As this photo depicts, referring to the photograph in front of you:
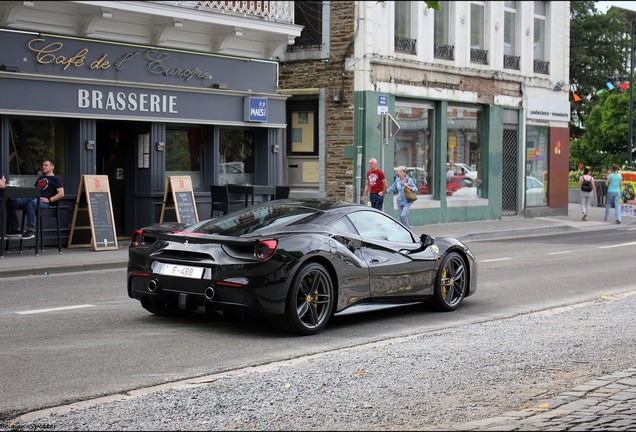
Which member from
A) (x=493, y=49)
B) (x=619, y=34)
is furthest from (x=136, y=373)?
(x=619, y=34)

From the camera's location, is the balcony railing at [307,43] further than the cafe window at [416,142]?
No

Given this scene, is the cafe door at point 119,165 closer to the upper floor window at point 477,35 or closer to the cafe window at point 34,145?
the cafe window at point 34,145

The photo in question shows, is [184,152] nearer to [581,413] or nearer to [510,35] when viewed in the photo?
[510,35]

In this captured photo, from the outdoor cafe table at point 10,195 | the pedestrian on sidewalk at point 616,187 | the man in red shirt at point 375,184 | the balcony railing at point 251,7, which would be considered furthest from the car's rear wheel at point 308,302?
the pedestrian on sidewalk at point 616,187

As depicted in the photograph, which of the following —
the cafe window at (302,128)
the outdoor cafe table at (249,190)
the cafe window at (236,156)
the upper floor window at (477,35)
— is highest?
the upper floor window at (477,35)

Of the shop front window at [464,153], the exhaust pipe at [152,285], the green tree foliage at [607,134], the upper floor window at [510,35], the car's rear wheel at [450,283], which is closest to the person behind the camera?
the exhaust pipe at [152,285]

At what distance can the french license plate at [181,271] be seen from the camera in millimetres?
9547

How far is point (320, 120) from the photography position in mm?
27422

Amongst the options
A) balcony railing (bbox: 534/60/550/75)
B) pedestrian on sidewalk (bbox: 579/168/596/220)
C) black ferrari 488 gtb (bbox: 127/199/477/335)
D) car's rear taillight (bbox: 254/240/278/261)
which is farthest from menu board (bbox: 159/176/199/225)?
balcony railing (bbox: 534/60/550/75)

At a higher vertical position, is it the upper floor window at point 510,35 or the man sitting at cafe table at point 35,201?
the upper floor window at point 510,35

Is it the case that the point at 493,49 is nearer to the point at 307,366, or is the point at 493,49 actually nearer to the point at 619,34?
the point at 307,366

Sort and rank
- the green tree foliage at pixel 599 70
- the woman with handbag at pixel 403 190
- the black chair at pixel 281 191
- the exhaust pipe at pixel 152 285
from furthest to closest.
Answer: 1. the green tree foliage at pixel 599 70
2. the woman with handbag at pixel 403 190
3. the black chair at pixel 281 191
4. the exhaust pipe at pixel 152 285

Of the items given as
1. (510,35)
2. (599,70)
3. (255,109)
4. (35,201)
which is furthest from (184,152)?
(599,70)

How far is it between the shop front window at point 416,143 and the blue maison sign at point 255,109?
19.1 feet
